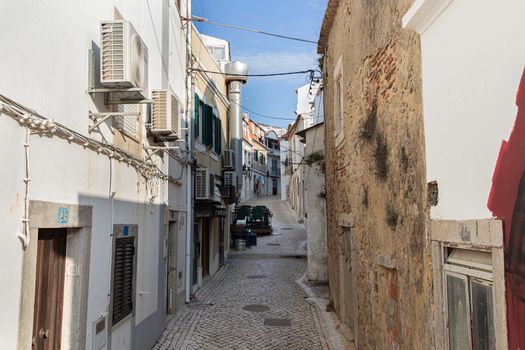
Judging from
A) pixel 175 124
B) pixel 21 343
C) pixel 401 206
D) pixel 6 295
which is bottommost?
pixel 21 343

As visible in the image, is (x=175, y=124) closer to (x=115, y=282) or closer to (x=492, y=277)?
(x=115, y=282)

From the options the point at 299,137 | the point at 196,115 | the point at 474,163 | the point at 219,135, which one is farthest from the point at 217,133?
the point at 299,137

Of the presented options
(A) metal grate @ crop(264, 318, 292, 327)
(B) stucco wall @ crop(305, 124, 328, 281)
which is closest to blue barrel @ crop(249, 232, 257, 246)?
(B) stucco wall @ crop(305, 124, 328, 281)

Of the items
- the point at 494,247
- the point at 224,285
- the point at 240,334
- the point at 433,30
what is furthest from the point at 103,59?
the point at 224,285

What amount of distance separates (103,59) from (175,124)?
3132mm

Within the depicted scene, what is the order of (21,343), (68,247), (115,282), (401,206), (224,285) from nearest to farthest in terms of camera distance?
1. (21,343)
2. (68,247)
3. (401,206)
4. (115,282)
5. (224,285)

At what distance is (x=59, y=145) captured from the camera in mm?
4602

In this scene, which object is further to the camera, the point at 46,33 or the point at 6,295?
the point at 46,33

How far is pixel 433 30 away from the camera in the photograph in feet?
14.5

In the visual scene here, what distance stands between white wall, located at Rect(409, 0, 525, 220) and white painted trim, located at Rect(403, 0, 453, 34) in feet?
0.15

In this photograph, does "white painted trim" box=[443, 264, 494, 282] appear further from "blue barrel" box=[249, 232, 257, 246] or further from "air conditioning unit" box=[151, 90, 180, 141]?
"blue barrel" box=[249, 232, 257, 246]

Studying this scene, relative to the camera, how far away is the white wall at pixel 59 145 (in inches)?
145

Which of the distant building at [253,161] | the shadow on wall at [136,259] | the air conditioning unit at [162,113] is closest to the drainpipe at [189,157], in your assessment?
the shadow on wall at [136,259]

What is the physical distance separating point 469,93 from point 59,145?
12.4 feet
